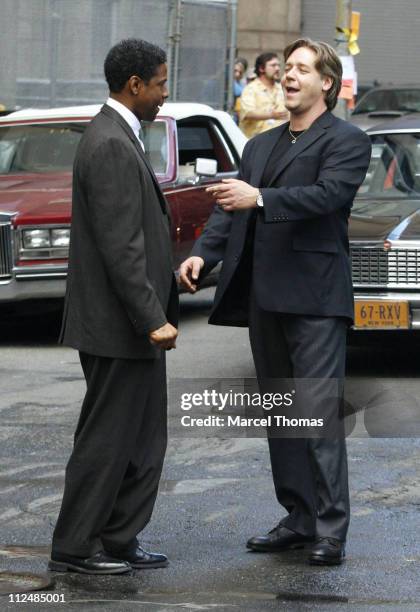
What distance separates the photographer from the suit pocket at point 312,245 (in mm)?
5652

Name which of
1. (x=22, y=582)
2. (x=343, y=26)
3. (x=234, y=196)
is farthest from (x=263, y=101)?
(x=22, y=582)

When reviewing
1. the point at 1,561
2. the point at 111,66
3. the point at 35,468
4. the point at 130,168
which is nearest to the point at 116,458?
the point at 1,561

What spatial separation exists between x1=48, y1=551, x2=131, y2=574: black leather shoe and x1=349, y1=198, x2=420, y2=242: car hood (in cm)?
447

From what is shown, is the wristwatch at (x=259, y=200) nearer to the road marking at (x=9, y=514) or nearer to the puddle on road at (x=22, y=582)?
the puddle on road at (x=22, y=582)

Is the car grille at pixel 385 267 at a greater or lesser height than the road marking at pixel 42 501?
greater

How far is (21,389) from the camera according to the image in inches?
369

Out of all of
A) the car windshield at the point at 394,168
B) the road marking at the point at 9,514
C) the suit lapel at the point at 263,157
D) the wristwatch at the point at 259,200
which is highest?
the suit lapel at the point at 263,157

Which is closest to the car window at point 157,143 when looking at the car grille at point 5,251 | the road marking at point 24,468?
the car grille at point 5,251

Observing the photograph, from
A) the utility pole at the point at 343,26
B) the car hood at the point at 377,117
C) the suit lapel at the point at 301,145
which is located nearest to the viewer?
the suit lapel at the point at 301,145

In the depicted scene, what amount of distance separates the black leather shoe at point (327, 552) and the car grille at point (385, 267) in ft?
13.3

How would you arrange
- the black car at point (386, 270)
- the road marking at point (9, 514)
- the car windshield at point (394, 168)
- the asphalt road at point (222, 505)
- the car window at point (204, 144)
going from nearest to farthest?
the asphalt road at point (222, 505) → the road marking at point (9, 514) → the black car at point (386, 270) → the car windshield at point (394, 168) → the car window at point (204, 144)

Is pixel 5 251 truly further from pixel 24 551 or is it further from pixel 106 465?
pixel 106 465

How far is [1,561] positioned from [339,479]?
1.29m

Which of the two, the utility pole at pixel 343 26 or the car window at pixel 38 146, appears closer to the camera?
the car window at pixel 38 146
